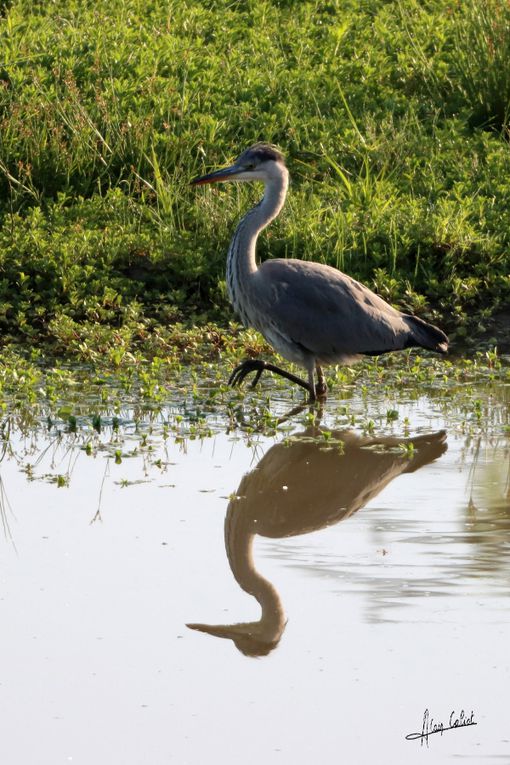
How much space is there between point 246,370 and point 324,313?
526mm

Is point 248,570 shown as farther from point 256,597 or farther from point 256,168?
point 256,168

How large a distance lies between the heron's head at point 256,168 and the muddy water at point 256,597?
1.77 m

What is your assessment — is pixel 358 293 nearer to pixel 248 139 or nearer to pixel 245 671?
pixel 248 139

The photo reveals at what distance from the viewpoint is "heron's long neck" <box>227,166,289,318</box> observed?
7453 mm

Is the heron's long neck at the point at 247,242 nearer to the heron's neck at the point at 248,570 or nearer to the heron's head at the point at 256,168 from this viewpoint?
the heron's head at the point at 256,168

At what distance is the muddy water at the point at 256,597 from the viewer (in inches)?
141

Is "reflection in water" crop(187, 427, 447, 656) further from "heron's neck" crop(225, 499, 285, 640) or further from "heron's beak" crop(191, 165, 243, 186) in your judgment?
"heron's beak" crop(191, 165, 243, 186)

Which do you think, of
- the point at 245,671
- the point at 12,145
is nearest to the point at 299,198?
the point at 12,145

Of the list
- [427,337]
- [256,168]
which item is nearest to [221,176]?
[256,168]

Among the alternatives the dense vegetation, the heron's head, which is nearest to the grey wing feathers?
the heron's head

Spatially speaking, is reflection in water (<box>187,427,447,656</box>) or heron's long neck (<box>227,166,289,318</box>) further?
heron's long neck (<box>227,166,289,318</box>)
